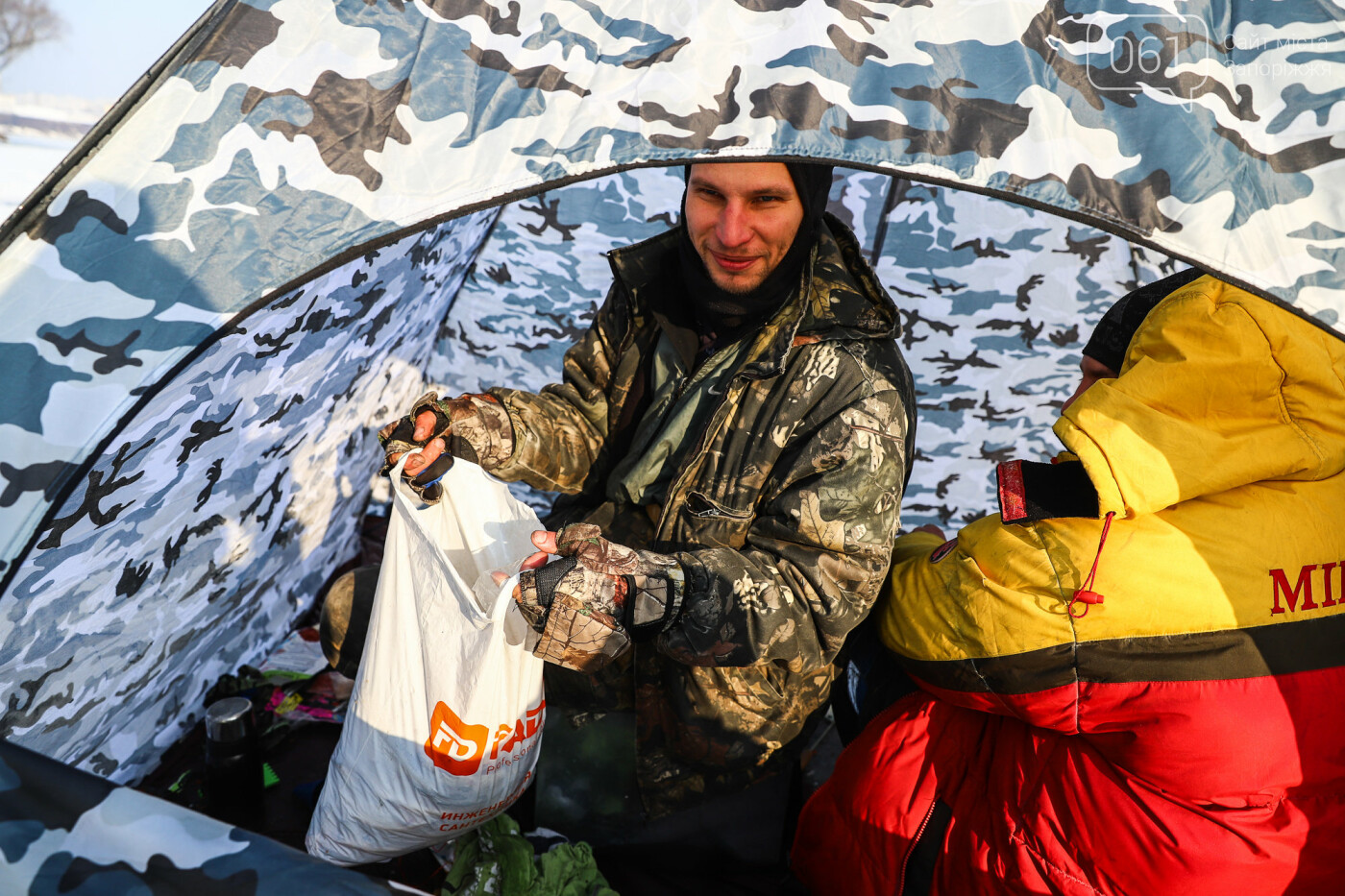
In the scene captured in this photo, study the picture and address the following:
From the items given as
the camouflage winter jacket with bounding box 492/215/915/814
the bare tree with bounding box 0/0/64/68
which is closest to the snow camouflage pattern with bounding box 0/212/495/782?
the camouflage winter jacket with bounding box 492/215/915/814

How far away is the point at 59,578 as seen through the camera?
1.24 m

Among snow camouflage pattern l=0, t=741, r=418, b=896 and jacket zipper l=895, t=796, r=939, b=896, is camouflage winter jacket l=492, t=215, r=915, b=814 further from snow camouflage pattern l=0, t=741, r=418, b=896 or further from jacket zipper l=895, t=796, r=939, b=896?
snow camouflage pattern l=0, t=741, r=418, b=896

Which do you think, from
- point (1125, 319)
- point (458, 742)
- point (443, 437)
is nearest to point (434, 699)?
point (458, 742)

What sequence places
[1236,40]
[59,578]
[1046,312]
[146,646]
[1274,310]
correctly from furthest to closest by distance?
[1046,312], [146,646], [59,578], [1274,310], [1236,40]

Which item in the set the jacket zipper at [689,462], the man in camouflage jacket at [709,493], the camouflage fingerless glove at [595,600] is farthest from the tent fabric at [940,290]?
the camouflage fingerless glove at [595,600]

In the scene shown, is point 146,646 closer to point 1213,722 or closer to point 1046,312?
point 1213,722

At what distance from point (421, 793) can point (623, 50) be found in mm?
1046

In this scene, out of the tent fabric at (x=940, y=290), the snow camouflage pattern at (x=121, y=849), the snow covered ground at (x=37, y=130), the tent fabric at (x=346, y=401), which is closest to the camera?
the snow camouflage pattern at (x=121, y=849)

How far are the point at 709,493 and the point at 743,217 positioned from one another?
44 centimetres

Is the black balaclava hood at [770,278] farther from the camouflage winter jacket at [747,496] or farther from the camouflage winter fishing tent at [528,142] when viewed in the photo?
the camouflage winter fishing tent at [528,142]

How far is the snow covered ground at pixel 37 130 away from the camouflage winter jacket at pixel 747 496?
5.84 feet

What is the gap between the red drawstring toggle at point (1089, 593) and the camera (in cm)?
109

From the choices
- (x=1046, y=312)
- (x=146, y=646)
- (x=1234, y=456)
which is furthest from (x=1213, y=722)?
(x=146, y=646)

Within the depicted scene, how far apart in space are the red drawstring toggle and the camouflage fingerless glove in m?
0.50
